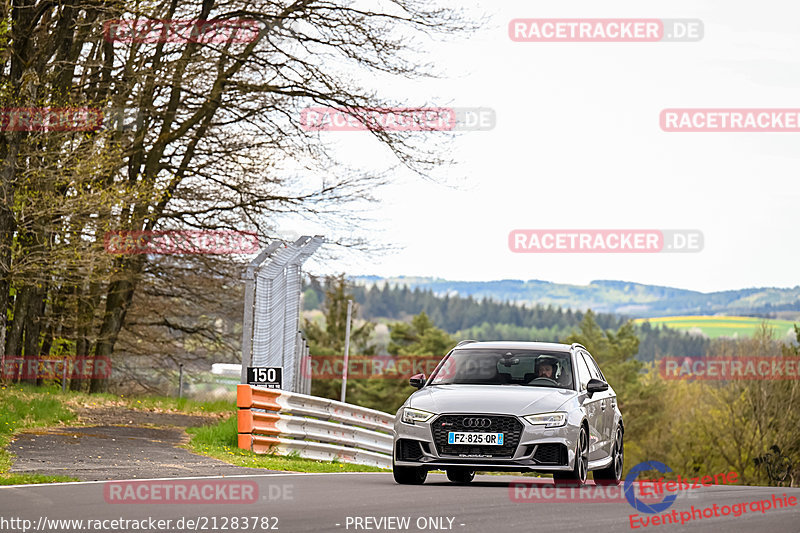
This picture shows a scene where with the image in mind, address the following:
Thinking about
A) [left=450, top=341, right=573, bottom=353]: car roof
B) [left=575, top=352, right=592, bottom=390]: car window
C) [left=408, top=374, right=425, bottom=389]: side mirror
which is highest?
[left=450, top=341, right=573, bottom=353]: car roof

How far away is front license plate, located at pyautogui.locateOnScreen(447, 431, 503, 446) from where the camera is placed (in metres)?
12.0

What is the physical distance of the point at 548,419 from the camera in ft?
39.6

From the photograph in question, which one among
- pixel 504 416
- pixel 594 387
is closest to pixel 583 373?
pixel 594 387

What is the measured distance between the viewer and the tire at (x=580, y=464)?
12.3m

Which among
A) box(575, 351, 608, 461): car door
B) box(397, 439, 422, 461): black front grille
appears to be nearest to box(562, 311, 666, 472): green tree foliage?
box(575, 351, 608, 461): car door

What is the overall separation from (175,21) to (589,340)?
8472 cm

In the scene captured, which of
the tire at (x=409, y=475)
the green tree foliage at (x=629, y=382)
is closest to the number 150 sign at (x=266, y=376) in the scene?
the tire at (x=409, y=475)

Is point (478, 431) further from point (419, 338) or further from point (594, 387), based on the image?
point (419, 338)

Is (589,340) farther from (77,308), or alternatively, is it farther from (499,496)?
(499,496)

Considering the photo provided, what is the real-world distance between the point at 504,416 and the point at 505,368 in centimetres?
153

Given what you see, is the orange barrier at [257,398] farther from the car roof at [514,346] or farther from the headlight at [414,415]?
the headlight at [414,415]

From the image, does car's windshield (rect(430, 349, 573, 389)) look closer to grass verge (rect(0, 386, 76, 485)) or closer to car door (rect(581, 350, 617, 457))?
car door (rect(581, 350, 617, 457))

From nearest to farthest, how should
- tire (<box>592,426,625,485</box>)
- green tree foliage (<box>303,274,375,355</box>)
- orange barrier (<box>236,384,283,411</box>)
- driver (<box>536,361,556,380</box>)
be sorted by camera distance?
driver (<box>536,361,556,380</box>) < tire (<box>592,426,625,485</box>) < orange barrier (<box>236,384,283,411</box>) < green tree foliage (<box>303,274,375,355</box>)

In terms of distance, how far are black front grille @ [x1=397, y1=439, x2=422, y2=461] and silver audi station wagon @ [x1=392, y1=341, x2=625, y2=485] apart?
0.03 feet
